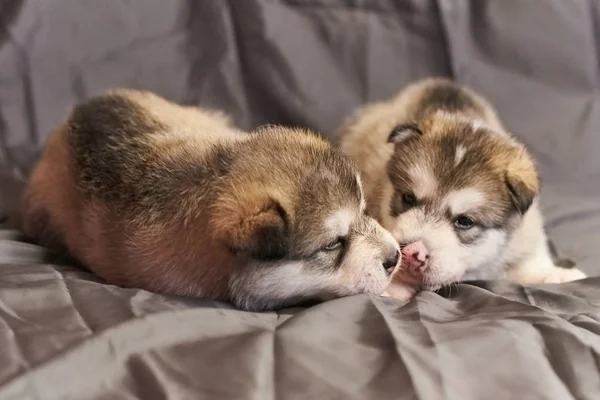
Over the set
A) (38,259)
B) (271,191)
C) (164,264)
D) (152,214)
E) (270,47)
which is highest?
(270,47)

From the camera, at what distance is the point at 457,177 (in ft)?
6.93

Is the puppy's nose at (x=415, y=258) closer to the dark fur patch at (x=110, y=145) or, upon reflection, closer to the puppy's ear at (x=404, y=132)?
the puppy's ear at (x=404, y=132)

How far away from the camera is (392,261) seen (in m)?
1.88

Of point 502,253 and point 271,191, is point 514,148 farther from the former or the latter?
point 271,191

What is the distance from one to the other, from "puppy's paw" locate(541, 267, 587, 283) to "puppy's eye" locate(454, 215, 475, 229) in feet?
1.09

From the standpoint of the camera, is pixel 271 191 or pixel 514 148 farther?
pixel 514 148

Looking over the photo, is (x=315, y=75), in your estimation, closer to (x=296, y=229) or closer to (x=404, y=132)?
(x=404, y=132)

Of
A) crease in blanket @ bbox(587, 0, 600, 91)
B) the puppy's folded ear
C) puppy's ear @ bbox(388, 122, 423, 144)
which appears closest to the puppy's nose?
puppy's ear @ bbox(388, 122, 423, 144)

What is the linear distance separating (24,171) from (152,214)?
114 cm

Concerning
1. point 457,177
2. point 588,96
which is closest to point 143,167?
point 457,177

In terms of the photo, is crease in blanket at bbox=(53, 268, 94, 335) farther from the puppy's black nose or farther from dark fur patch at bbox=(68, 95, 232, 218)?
the puppy's black nose

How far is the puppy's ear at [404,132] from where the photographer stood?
226 cm

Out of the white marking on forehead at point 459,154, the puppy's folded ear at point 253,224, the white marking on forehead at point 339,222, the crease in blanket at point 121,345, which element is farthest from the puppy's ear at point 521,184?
the crease in blanket at point 121,345

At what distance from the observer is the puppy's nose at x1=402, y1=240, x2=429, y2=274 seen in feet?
6.66
